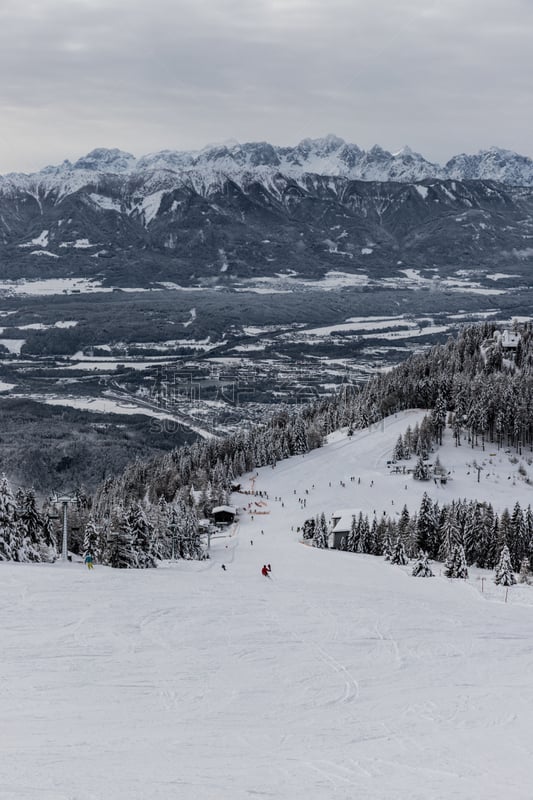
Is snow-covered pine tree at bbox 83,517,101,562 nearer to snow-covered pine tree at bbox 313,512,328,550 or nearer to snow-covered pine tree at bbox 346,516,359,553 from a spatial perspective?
snow-covered pine tree at bbox 313,512,328,550

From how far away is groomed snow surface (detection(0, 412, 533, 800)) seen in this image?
49.0 ft

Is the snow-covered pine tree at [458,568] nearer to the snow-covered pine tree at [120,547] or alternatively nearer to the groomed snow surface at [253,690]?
the groomed snow surface at [253,690]

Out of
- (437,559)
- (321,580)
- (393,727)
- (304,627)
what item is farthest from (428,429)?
(393,727)

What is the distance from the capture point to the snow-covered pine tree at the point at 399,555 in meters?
59.9

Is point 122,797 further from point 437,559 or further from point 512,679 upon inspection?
point 437,559

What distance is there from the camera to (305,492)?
96.1 m

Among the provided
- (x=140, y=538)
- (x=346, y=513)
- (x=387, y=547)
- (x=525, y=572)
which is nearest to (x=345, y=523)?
(x=346, y=513)

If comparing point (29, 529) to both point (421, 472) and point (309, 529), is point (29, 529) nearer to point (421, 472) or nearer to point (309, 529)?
point (309, 529)

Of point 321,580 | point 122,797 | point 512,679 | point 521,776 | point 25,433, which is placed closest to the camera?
point 122,797

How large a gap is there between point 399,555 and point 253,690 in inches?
1617

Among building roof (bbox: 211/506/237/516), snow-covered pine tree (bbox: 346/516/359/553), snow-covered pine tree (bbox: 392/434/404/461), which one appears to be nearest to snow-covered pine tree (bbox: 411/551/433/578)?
snow-covered pine tree (bbox: 346/516/359/553)

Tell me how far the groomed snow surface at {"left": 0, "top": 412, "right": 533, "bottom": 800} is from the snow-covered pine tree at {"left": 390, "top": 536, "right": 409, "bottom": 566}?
21.6 meters

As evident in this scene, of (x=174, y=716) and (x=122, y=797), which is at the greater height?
(x=122, y=797)

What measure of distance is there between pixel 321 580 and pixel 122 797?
29.6 metres
